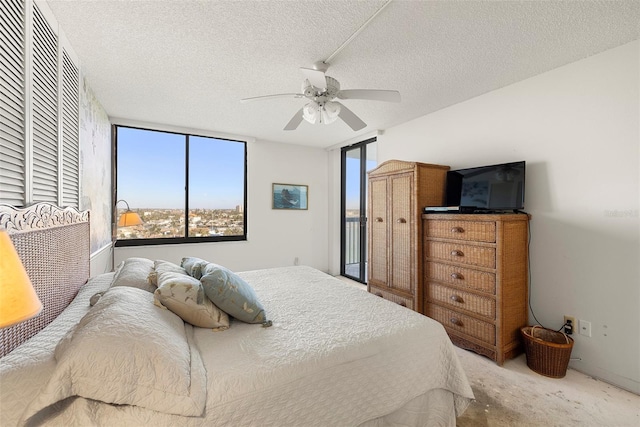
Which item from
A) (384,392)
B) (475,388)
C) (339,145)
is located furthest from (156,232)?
(475,388)

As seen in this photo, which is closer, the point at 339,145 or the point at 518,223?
the point at 518,223

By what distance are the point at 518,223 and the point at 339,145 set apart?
3153 mm

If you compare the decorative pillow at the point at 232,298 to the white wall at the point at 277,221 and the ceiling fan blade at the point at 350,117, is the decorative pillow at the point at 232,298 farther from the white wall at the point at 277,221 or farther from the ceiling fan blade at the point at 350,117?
the white wall at the point at 277,221

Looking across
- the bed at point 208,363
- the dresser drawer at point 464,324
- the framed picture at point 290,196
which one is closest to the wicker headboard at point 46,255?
the bed at point 208,363

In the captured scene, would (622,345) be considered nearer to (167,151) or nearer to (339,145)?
(339,145)

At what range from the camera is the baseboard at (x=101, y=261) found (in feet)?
8.13

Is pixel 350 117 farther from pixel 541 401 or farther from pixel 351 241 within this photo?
pixel 351 241

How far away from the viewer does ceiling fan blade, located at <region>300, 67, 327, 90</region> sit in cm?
176

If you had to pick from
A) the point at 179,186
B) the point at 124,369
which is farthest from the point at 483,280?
the point at 179,186

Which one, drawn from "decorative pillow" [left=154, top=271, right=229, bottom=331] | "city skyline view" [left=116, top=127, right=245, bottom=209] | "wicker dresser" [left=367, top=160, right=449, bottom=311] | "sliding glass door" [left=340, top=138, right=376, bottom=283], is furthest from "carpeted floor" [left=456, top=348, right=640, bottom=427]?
"city skyline view" [left=116, top=127, right=245, bottom=209]

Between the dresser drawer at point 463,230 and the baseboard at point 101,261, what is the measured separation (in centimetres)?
313

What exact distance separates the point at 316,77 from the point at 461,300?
2256 millimetres

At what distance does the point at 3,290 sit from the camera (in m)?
0.62

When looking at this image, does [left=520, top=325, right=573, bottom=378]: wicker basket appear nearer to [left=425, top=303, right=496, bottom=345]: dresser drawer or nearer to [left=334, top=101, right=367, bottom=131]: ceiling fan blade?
[left=425, top=303, right=496, bottom=345]: dresser drawer
